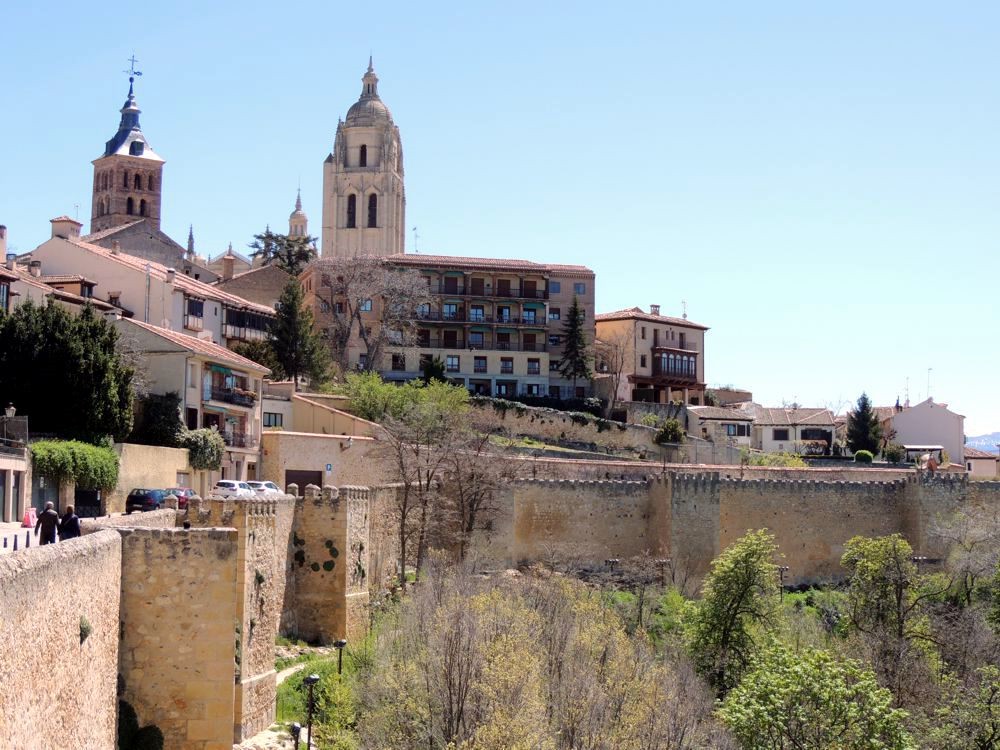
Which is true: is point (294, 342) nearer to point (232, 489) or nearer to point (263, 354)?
point (263, 354)

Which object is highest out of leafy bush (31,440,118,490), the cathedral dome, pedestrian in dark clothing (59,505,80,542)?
the cathedral dome

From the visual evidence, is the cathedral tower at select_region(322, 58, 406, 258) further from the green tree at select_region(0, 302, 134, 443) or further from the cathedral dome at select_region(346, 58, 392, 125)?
the green tree at select_region(0, 302, 134, 443)

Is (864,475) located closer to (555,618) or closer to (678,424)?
(678,424)

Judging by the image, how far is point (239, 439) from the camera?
141 ft

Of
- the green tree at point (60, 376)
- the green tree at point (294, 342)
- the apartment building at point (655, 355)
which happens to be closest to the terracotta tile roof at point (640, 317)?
the apartment building at point (655, 355)

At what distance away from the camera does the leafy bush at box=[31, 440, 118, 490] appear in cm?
3225

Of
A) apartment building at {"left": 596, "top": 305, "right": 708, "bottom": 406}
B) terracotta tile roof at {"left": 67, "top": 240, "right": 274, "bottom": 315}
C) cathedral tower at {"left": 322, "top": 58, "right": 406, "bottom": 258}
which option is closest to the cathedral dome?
cathedral tower at {"left": 322, "top": 58, "right": 406, "bottom": 258}

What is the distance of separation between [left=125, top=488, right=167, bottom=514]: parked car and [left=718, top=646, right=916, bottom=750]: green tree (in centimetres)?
1219

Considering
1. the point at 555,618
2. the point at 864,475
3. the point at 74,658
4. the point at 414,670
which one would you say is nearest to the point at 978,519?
the point at 864,475

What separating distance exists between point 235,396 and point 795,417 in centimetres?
4415

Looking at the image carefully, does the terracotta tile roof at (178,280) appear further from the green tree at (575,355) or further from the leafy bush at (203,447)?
the green tree at (575,355)

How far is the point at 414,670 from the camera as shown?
23.9m

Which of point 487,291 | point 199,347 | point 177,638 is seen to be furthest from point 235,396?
point 487,291

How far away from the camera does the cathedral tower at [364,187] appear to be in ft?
332
